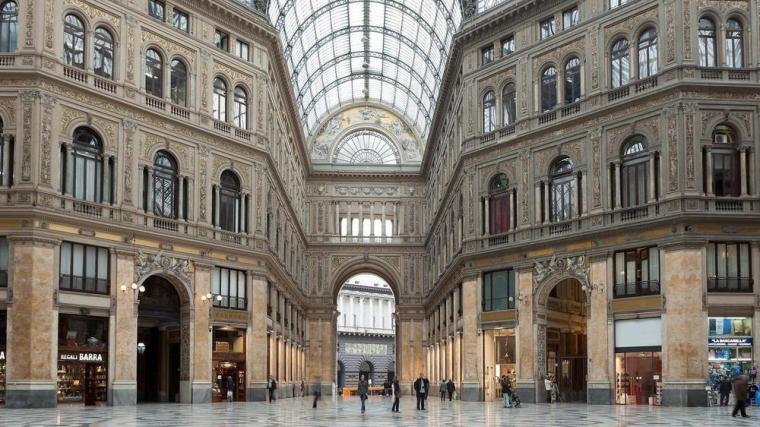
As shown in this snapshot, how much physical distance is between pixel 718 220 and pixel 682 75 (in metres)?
7.04

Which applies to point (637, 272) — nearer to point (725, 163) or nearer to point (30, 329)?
point (725, 163)

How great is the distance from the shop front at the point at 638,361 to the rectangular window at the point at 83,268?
2535 centimetres

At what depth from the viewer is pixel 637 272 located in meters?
46.3

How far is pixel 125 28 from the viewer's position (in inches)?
1913

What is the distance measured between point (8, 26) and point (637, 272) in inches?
1255

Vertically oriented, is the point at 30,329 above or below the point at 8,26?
below

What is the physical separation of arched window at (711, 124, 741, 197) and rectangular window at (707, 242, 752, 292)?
8.54 ft

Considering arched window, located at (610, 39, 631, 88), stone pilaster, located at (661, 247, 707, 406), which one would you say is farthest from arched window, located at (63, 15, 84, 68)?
stone pilaster, located at (661, 247, 707, 406)

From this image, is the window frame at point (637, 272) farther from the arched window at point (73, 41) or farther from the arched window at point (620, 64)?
the arched window at point (73, 41)

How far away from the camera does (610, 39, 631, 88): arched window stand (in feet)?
159

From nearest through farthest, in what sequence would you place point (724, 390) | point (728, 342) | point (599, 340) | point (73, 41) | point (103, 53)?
point (724, 390) < point (728, 342) < point (73, 41) < point (103, 53) < point (599, 340)

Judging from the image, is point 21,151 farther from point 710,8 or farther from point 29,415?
point 710,8

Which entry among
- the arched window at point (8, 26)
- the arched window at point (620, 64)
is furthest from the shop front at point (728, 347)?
the arched window at point (8, 26)

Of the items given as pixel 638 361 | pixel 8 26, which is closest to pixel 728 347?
pixel 638 361
